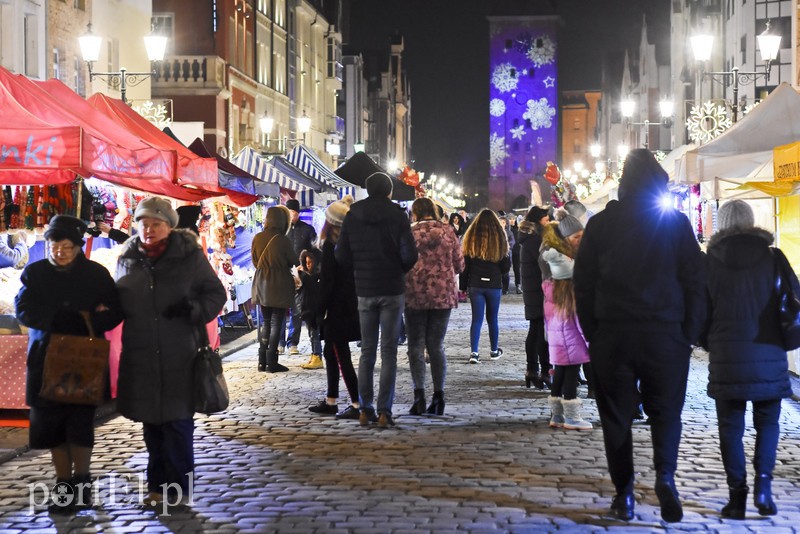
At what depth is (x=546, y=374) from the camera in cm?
1276

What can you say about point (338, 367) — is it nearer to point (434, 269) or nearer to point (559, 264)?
point (434, 269)

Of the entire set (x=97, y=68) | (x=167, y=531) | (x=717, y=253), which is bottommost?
(x=167, y=531)

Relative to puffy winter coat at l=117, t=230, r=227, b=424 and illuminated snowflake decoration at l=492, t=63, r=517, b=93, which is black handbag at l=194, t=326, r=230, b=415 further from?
illuminated snowflake decoration at l=492, t=63, r=517, b=93

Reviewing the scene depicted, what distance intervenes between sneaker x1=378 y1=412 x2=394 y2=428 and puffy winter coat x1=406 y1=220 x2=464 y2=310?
110cm

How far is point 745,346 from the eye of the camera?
686 cm

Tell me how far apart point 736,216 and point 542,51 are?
117564 millimetres

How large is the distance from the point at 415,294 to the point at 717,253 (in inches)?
159

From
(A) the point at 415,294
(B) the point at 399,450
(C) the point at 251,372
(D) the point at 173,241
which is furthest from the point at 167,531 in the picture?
(C) the point at 251,372

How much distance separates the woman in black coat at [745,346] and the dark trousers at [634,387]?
0.43m

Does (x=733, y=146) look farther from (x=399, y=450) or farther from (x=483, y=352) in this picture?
(x=399, y=450)

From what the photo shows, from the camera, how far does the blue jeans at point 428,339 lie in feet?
34.9

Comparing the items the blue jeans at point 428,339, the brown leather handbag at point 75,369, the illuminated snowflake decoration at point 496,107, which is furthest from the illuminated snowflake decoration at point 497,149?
the brown leather handbag at point 75,369

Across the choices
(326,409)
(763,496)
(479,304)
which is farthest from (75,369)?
(479,304)

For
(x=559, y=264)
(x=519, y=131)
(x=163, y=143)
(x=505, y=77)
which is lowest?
(x=559, y=264)
